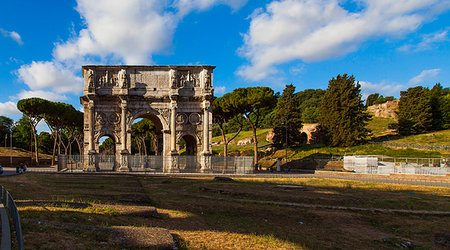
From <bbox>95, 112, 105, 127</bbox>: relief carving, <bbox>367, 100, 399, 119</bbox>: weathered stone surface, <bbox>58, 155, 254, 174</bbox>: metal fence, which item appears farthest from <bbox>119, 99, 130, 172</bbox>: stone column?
<bbox>367, 100, 399, 119</bbox>: weathered stone surface

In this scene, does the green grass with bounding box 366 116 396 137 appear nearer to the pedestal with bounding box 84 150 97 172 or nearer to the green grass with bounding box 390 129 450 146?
the green grass with bounding box 390 129 450 146

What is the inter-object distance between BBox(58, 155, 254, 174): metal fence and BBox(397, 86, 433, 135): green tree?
3901 centimetres

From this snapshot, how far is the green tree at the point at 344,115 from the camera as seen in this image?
1805 inches

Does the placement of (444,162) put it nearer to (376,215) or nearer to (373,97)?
(376,215)

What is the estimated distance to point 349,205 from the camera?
40.6 feet

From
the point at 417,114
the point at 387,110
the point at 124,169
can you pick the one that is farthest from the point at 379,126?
the point at 124,169

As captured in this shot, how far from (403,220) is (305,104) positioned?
91938 millimetres

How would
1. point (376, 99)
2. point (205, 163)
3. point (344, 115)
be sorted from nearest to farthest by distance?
point (205, 163) < point (344, 115) < point (376, 99)

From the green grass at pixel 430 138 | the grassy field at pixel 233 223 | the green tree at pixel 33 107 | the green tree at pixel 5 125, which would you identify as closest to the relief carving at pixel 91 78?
the green tree at pixel 33 107

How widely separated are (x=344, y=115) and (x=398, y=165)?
16.9 meters

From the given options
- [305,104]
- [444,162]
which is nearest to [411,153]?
[444,162]

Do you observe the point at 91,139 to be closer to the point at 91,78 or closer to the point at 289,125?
the point at 91,78

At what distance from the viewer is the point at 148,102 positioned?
104 feet

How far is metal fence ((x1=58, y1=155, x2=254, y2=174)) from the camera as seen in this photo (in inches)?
1177
